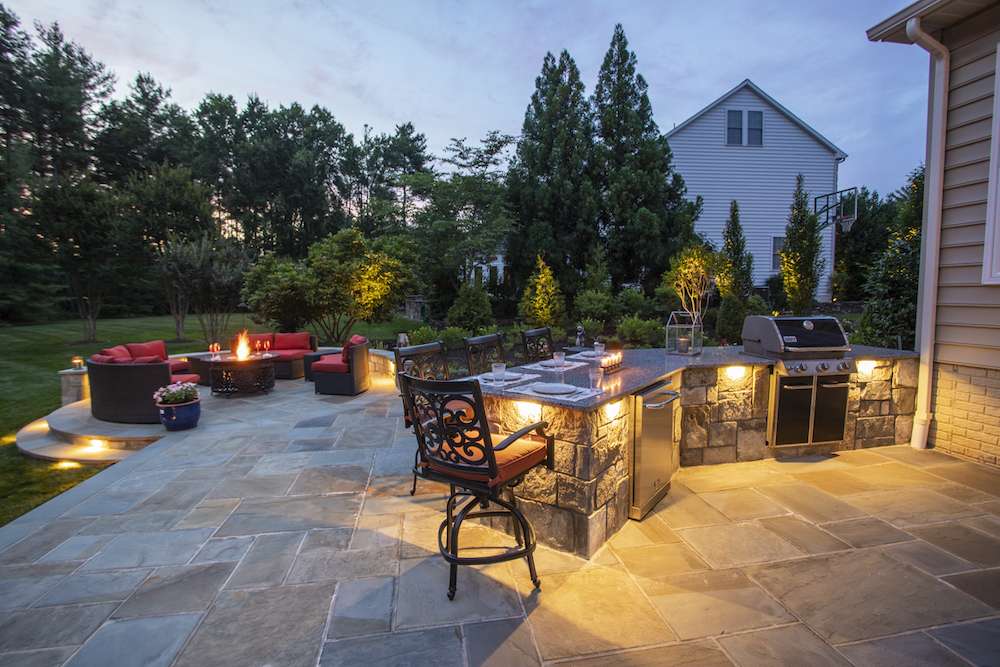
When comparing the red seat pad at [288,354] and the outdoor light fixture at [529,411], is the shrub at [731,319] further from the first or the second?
the red seat pad at [288,354]

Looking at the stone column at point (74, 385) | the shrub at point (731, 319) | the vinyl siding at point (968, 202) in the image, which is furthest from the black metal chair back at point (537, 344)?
the stone column at point (74, 385)

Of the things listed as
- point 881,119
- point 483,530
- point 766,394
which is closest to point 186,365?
point 483,530

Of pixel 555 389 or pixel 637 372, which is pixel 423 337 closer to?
pixel 637 372

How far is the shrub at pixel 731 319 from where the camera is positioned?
378 inches

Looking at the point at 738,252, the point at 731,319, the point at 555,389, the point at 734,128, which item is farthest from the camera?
the point at 734,128

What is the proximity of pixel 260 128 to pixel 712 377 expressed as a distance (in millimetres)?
25550

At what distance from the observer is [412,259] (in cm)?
1326

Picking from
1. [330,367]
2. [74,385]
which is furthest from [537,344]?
[74,385]

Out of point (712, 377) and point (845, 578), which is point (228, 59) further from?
point (845, 578)

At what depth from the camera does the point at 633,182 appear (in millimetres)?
12953

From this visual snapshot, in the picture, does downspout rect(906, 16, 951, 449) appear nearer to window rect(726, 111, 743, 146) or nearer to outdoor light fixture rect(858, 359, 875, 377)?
outdoor light fixture rect(858, 359, 875, 377)

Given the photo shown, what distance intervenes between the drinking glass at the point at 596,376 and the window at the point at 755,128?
13.5 m

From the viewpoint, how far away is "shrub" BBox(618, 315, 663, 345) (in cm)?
909

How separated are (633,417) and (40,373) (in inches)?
497
